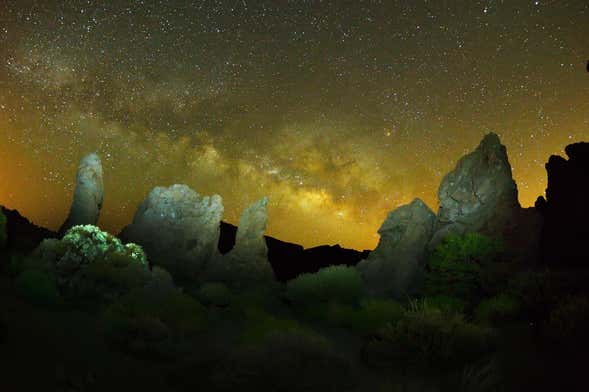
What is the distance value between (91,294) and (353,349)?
10138mm

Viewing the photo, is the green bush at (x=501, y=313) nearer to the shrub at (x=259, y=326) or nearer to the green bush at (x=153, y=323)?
the shrub at (x=259, y=326)

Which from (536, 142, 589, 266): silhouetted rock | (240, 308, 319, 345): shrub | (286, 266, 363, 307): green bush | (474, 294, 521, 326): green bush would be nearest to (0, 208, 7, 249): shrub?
(240, 308, 319, 345): shrub

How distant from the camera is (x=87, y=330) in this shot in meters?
12.0

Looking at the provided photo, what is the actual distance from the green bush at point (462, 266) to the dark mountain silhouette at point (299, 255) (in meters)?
50.3

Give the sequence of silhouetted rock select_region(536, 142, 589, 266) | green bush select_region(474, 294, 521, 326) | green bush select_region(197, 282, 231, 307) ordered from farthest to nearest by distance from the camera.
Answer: silhouetted rock select_region(536, 142, 589, 266) → green bush select_region(197, 282, 231, 307) → green bush select_region(474, 294, 521, 326)

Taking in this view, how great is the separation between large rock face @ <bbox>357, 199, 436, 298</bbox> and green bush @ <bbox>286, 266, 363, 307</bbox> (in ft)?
10.1

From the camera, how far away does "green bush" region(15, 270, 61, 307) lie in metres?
14.6

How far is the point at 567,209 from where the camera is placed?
26.6 m

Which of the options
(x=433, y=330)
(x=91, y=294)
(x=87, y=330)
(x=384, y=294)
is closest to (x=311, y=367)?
(x=433, y=330)

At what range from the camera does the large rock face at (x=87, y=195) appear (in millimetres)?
32841

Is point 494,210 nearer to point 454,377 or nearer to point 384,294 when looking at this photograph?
point 384,294

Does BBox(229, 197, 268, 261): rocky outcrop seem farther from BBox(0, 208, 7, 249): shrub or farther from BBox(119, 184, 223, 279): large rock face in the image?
BBox(0, 208, 7, 249): shrub

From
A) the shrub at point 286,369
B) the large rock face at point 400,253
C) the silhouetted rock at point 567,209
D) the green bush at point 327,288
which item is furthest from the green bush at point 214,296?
the silhouetted rock at point 567,209

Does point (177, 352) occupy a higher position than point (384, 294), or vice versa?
point (384, 294)
